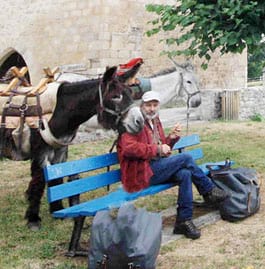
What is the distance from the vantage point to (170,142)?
5.17 metres

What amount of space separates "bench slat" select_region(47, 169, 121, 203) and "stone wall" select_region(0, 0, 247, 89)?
689 centimetres

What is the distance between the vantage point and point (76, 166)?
4742 millimetres

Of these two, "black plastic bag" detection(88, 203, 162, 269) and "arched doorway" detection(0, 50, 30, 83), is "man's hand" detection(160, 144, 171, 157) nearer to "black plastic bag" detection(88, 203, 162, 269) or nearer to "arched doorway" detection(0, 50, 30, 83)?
"black plastic bag" detection(88, 203, 162, 269)

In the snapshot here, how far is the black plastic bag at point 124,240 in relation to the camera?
361 cm

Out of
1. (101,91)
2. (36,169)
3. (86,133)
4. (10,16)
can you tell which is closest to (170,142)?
(101,91)

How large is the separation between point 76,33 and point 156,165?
25.5 feet

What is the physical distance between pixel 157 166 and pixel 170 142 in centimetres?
32

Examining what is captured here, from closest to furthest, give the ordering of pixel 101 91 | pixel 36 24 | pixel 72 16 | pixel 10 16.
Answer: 1. pixel 101 91
2. pixel 72 16
3. pixel 36 24
4. pixel 10 16

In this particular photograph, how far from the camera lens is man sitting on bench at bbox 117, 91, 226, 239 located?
15.0 feet

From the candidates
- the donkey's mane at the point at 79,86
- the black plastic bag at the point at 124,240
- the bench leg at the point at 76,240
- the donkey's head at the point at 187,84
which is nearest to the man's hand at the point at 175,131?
the donkey's mane at the point at 79,86

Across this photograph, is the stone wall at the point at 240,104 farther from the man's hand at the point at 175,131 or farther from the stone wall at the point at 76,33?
the man's hand at the point at 175,131

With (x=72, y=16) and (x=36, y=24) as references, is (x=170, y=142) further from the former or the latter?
(x=36, y=24)

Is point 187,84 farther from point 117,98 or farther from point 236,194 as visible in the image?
point 117,98

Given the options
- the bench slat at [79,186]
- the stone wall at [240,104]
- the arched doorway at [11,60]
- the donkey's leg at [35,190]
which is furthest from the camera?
the stone wall at [240,104]
